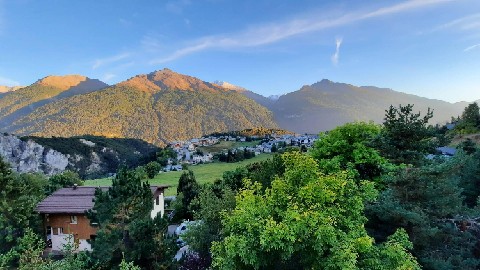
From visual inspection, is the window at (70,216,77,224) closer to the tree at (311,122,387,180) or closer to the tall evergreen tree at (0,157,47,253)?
the tall evergreen tree at (0,157,47,253)

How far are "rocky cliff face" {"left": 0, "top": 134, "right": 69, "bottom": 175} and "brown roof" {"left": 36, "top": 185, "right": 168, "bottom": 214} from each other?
112575 mm

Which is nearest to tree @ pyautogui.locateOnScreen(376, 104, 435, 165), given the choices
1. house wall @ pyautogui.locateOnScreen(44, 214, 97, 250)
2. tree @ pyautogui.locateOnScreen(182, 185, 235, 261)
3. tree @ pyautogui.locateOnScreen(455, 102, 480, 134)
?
tree @ pyautogui.locateOnScreen(182, 185, 235, 261)

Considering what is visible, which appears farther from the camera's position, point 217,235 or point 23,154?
point 23,154

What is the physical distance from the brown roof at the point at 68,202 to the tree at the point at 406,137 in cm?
2511

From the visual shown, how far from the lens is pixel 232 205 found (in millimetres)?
21562

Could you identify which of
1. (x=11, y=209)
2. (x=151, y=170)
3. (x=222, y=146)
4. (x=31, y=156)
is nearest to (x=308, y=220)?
(x=11, y=209)

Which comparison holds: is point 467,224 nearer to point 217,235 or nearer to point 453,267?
point 453,267

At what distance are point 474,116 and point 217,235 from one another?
81.8 meters

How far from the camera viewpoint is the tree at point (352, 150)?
2623cm

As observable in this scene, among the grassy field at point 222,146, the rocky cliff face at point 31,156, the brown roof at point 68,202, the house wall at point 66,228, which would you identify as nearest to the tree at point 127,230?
the brown roof at point 68,202

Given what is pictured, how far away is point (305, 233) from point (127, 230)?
9.26m

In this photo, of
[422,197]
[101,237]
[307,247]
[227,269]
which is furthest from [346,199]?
[101,237]

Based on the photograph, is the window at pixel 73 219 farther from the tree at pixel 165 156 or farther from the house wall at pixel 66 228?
the tree at pixel 165 156

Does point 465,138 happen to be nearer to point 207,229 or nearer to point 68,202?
point 207,229
